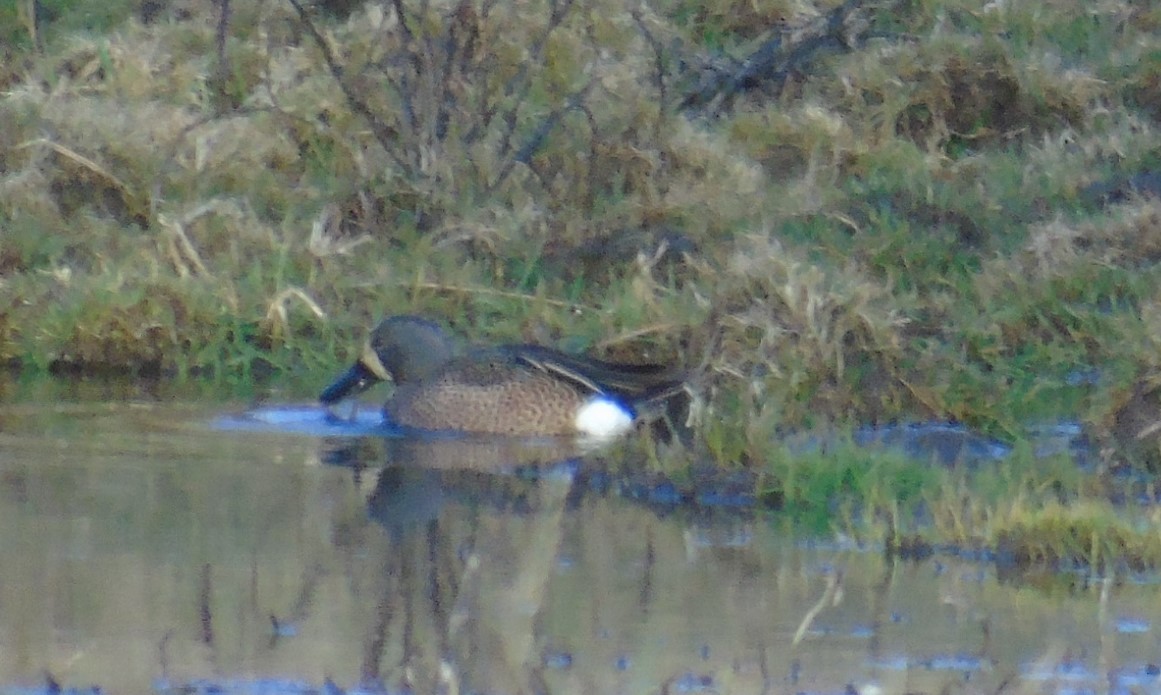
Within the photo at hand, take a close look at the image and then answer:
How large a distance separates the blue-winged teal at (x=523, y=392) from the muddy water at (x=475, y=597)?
2.22 ft

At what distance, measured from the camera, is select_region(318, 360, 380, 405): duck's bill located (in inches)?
256

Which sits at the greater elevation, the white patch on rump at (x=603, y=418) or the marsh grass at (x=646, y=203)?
the marsh grass at (x=646, y=203)

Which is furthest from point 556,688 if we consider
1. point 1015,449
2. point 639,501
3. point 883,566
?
point 1015,449

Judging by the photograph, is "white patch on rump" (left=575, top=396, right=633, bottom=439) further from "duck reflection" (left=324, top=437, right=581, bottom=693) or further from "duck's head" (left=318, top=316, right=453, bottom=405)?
"duck's head" (left=318, top=316, right=453, bottom=405)

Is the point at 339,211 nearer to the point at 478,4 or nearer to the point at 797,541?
the point at 478,4

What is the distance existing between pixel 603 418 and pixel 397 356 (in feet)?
2.27

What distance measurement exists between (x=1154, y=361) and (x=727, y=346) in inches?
45.9

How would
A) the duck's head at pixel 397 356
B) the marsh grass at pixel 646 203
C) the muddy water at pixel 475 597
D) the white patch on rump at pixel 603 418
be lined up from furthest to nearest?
the duck's head at pixel 397 356, the marsh grass at pixel 646 203, the white patch on rump at pixel 603 418, the muddy water at pixel 475 597

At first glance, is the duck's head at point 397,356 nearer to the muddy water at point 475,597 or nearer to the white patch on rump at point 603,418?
the white patch on rump at point 603,418

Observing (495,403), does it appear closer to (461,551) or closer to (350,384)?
(350,384)

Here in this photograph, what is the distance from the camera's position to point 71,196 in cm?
809

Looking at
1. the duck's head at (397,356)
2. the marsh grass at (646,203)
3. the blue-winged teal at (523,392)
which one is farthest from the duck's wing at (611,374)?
the duck's head at (397,356)

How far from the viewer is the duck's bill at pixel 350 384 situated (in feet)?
21.3

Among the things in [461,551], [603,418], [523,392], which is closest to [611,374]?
[603,418]
